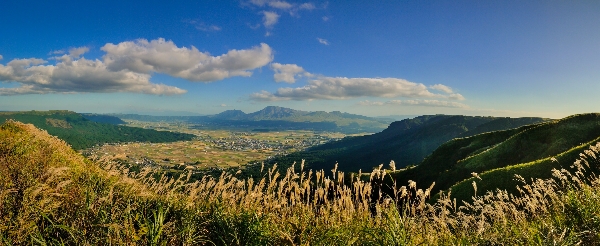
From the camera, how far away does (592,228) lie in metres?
5.86

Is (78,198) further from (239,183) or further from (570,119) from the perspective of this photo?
(570,119)

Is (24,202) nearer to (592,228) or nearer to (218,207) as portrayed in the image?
(218,207)

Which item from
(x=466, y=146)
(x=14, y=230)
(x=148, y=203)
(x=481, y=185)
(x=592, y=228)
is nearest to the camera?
(x=14, y=230)

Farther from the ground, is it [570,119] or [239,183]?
[570,119]

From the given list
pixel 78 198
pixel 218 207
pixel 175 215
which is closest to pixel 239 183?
pixel 218 207

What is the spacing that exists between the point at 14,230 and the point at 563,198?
1189 centimetres

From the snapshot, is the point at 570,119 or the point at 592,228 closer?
the point at 592,228

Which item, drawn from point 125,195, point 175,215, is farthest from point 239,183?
point 125,195

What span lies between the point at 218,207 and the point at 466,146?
6105cm

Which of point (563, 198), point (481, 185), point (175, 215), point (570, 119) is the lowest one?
point (481, 185)

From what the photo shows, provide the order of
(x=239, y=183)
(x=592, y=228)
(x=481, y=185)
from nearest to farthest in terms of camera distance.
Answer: (x=592, y=228), (x=239, y=183), (x=481, y=185)

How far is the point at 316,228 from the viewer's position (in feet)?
19.5

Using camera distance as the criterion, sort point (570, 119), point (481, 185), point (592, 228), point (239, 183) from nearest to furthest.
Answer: point (592, 228), point (239, 183), point (481, 185), point (570, 119)

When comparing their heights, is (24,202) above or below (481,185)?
above
